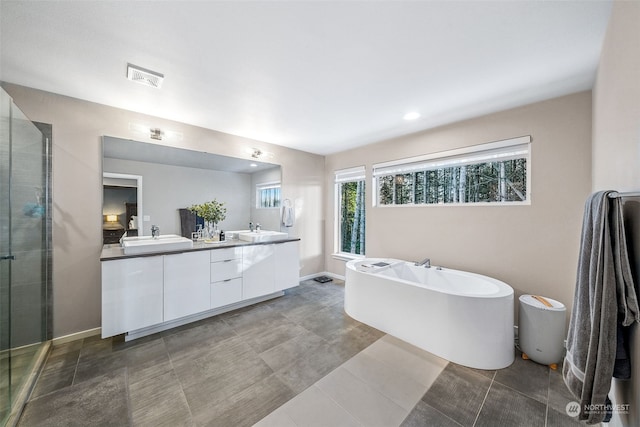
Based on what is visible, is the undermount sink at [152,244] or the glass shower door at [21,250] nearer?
the glass shower door at [21,250]

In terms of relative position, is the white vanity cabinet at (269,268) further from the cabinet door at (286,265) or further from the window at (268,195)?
the window at (268,195)

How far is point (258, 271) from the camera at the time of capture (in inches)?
130

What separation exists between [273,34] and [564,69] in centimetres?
232

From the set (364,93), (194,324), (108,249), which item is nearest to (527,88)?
(364,93)

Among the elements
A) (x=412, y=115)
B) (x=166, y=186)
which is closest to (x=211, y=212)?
(x=166, y=186)

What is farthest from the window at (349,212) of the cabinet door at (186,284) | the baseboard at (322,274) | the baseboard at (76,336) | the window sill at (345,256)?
the baseboard at (76,336)

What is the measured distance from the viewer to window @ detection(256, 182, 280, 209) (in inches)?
151

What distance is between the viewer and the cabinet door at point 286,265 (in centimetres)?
355

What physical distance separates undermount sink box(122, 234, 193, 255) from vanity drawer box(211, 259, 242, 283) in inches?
15.9

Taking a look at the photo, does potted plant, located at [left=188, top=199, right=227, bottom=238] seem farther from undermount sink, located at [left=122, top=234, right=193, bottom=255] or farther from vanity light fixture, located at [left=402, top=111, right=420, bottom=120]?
vanity light fixture, located at [left=402, top=111, right=420, bottom=120]

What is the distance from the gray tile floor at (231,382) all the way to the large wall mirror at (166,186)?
1.28m

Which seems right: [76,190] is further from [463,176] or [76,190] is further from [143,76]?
[463,176]

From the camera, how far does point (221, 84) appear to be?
2.13 meters

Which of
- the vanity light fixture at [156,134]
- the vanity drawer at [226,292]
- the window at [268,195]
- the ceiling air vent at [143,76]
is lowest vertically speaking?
the vanity drawer at [226,292]
